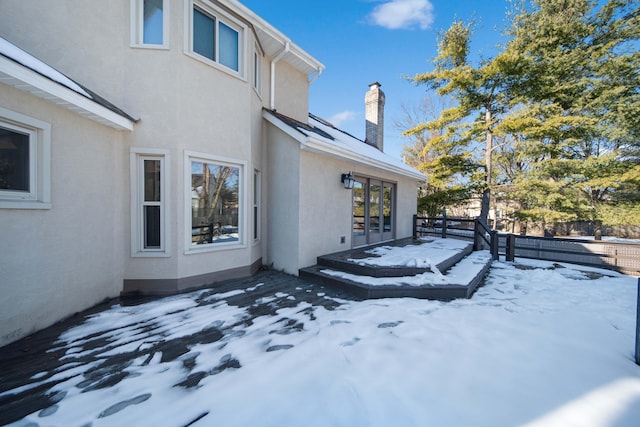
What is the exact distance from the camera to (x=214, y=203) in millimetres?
5098

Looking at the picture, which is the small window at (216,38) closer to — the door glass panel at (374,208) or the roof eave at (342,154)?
the roof eave at (342,154)

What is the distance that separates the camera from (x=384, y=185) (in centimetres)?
887

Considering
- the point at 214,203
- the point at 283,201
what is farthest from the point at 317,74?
the point at 214,203

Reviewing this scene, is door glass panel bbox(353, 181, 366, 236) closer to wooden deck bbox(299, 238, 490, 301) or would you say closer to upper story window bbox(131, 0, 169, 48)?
wooden deck bbox(299, 238, 490, 301)

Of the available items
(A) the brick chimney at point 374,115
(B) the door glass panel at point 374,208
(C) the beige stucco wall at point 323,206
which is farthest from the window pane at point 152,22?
(A) the brick chimney at point 374,115

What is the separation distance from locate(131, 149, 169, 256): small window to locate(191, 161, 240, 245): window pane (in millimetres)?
483

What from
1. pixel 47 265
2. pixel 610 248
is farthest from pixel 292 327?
pixel 610 248

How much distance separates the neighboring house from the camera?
3.13 meters

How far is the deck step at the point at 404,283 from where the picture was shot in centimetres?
461

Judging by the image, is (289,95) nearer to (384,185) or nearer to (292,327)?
(384,185)

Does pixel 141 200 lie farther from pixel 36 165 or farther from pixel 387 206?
pixel 387 206

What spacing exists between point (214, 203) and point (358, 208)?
13.8 feet

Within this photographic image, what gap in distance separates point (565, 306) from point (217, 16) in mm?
8238

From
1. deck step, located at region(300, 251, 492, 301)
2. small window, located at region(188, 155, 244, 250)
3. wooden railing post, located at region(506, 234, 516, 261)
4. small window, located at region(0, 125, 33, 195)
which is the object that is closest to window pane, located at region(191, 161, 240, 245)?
small window, located at region(188, 155, 244, 250)
